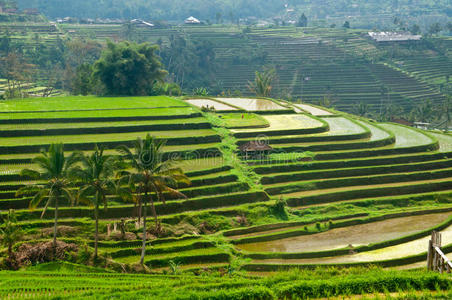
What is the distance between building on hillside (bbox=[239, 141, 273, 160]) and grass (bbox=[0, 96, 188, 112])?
1068cm

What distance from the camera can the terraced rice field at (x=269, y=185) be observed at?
22.2m

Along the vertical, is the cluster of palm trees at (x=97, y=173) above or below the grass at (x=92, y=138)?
above

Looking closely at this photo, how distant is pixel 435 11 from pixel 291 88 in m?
98.3

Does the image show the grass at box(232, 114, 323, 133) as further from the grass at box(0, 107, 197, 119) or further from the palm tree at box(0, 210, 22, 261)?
the palm tree at box(0, 210, 22, 261)

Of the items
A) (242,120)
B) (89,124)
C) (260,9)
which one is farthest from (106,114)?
(260,9)

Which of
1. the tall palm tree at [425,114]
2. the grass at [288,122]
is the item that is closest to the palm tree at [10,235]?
the grass at [288,122]

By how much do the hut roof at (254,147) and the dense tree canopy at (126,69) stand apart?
1926 centimetres

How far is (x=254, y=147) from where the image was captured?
30781mm

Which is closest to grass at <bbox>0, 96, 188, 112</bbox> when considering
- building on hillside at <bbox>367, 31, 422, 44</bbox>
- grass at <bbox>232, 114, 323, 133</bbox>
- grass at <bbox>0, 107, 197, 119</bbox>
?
grass at <bbox>0, 107, 197, 119</bbox>

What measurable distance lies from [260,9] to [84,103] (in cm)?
12531

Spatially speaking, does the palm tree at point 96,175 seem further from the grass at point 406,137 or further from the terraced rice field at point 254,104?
the terraced rice field at point 254,104

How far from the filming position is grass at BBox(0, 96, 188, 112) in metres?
36.4

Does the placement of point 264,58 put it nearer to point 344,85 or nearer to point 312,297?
point 344,85

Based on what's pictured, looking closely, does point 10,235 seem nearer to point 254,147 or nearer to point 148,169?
point 148,169
